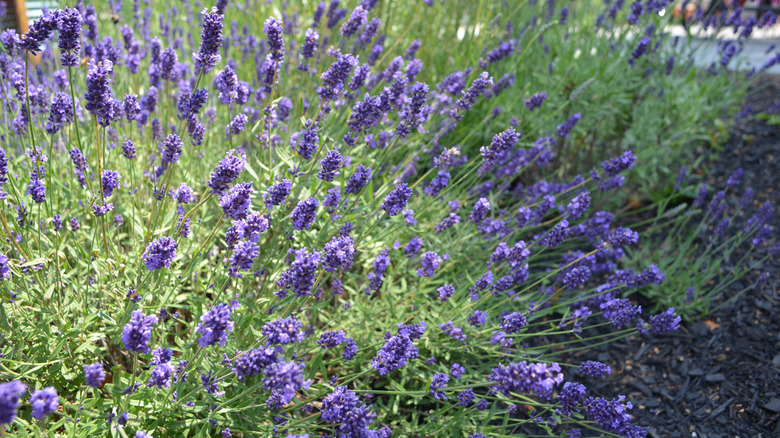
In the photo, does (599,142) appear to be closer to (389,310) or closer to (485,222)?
(485,222)

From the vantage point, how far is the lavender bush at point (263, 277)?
1.84 m

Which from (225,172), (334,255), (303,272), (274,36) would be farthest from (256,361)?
(274,36)

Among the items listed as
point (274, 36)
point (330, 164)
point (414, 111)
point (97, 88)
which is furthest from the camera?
point (414, 111)

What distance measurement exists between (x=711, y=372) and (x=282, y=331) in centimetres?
262

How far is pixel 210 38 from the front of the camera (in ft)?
6.68

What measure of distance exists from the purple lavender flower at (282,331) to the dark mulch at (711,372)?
180 centimetres

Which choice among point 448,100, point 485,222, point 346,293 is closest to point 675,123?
point 448,100

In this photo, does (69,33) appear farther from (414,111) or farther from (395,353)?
(395,353)

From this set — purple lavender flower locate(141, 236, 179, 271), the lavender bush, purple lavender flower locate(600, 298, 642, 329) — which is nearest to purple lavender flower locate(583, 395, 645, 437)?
the lavender bush

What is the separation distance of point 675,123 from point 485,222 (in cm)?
272

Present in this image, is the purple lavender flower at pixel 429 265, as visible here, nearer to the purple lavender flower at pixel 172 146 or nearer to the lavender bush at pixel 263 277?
the lavender bush at pixel 263 277

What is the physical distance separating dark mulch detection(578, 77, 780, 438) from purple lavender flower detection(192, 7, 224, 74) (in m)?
2.53

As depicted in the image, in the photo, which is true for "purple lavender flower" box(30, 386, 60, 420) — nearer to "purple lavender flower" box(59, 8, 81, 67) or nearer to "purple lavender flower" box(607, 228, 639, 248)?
"purple lavender flower" box(59, 8, 81, 67)

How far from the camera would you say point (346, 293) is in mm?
3236
